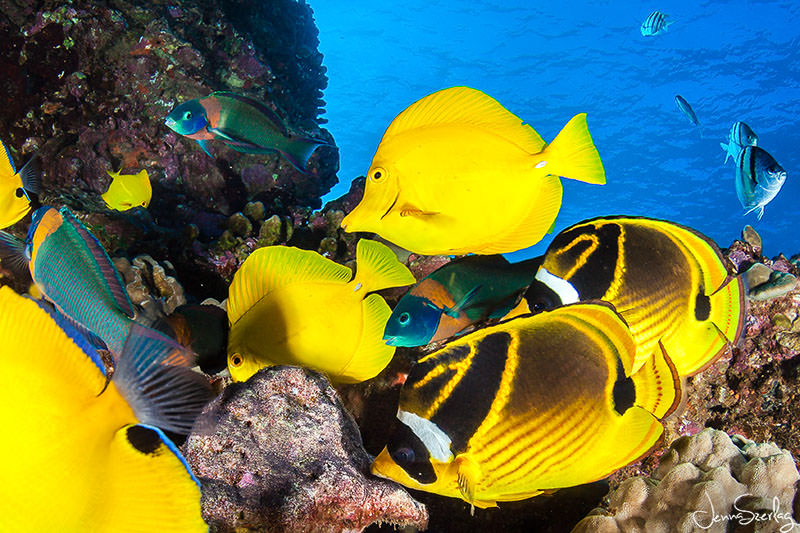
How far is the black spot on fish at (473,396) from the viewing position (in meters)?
0.92

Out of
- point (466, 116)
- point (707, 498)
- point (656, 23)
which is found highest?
point (656, 23)

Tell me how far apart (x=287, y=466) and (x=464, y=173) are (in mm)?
1152

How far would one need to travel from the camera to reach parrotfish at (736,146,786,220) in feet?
13.1

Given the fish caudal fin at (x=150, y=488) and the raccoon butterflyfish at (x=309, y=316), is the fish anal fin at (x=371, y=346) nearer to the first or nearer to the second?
the raccoon butterflyfish at (x=309, y=316)

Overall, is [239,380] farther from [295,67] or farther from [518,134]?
[295,67]

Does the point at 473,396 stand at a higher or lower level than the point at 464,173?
lower

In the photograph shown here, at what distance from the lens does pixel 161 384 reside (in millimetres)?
715

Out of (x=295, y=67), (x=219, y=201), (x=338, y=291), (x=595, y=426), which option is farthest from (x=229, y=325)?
(x=295, y=67)

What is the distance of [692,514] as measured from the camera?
5.65 ft

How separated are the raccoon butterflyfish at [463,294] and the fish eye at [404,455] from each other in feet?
2.85

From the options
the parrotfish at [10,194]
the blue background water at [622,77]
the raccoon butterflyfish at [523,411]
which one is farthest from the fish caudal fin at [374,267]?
the blue background water at [622,77]

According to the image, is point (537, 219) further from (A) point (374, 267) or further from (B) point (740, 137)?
(B) point (740, 137)

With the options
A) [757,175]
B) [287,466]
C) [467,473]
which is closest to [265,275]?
[287,466]

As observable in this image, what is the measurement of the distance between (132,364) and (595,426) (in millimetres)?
918
